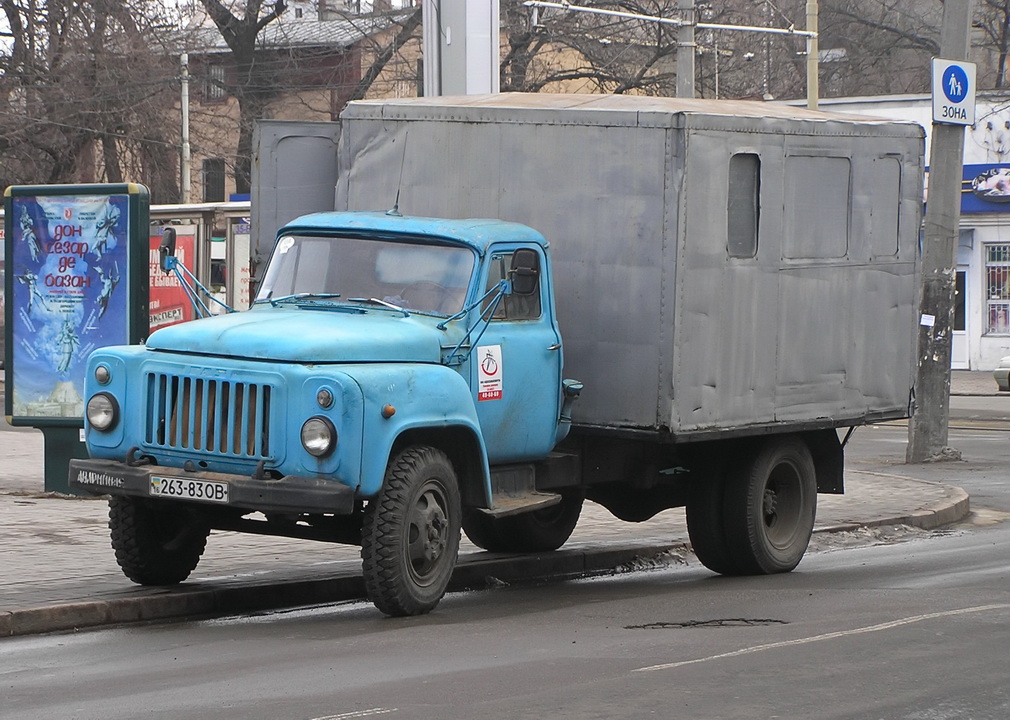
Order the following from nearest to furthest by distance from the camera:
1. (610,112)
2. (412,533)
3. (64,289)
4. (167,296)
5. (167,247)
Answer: (412,533) < (167,247) < (610,112) < (64,289) < (167,296)

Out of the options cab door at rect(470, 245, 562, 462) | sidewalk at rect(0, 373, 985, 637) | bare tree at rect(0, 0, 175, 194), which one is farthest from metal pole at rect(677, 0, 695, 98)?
cab door at rect(470, 245, 562, 462)

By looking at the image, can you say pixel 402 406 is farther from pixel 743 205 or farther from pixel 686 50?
pixel 686 50

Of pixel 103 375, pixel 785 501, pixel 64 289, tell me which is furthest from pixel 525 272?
pixel 64 289

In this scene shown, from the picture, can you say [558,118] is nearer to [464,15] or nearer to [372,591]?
[372,591]

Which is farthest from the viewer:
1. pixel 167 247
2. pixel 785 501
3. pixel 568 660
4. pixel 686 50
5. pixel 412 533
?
pixel 686 50

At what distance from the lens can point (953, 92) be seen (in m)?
20.3

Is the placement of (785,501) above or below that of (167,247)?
below

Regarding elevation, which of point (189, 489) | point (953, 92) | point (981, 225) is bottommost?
point (189, 489)

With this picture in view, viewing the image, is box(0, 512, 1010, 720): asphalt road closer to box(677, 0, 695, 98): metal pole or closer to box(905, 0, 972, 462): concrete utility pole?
box(905, 0, 972, 462): concrete utility pole

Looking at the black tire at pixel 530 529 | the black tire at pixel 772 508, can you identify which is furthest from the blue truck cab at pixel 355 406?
the black tire at pixel 530 529

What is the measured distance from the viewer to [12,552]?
36.8 feet

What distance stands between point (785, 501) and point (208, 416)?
15.9 ft

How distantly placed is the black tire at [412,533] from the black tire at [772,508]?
9.28 ft

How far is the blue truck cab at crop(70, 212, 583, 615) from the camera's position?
8867 millimetres
